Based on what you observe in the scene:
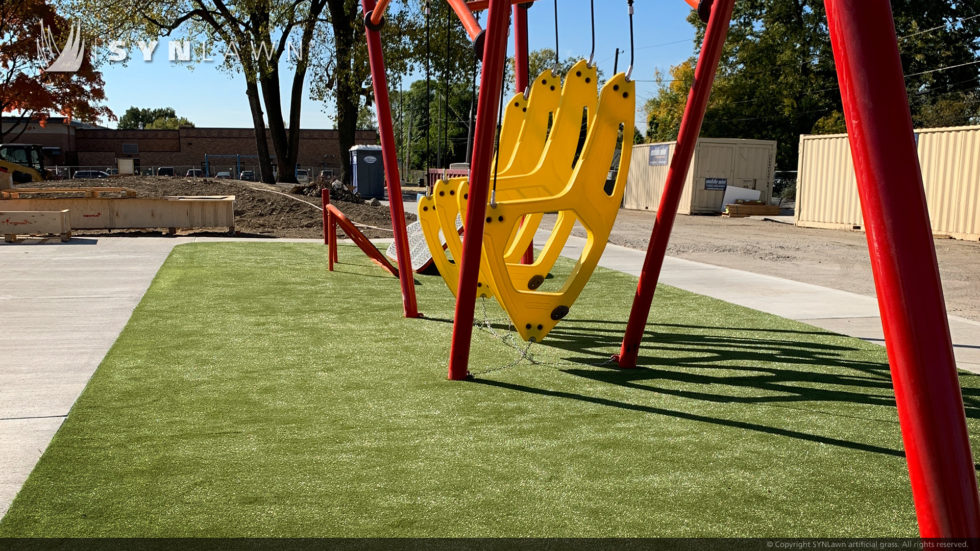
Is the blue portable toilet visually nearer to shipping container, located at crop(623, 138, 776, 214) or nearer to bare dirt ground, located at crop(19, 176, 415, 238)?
bare dirt ground, located at crop(19, 176, 415, 238)

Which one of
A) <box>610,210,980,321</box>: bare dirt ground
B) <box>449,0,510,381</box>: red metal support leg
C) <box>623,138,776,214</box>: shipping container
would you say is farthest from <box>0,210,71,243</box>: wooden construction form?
<box>623,138,776,214</box>: shipping container

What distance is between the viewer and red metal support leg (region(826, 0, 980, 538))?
6.95 feet

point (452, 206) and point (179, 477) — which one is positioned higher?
point (452, 206)

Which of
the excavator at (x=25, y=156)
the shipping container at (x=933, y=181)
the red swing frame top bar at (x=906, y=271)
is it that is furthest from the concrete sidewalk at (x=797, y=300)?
the excavator at (x=25, y=156)

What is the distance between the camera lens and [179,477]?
12.4 feet

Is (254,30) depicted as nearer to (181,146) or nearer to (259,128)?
(259,128)

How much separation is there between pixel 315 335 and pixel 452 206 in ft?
5.31

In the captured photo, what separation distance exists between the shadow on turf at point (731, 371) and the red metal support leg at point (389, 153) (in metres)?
1.54

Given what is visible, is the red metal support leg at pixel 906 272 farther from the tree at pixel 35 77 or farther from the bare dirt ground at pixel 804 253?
the tree at pixel 35 77

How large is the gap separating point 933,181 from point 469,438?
20.4 metres

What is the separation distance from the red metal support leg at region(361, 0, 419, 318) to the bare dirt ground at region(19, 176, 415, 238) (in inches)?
414

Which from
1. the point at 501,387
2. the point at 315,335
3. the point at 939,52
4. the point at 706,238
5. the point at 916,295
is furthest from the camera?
the point at 939,52

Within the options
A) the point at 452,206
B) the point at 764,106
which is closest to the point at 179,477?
the point at 452,206

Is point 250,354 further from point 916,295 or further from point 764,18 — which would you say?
point 764,18
